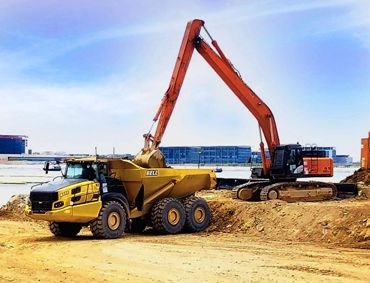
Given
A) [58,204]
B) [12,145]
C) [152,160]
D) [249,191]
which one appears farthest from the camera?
[12,145]

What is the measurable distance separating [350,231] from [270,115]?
33.3 feet

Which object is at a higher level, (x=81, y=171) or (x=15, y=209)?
(x=81, y=171)

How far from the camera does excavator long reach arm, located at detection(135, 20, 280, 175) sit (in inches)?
911

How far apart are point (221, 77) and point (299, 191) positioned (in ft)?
19.8

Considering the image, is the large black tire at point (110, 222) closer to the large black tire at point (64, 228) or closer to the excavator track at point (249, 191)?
the large black tire at point (64, 228)

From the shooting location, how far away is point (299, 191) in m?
25.5

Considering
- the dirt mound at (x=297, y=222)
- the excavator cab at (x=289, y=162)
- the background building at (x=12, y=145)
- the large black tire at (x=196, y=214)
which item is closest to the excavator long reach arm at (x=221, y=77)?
the excavator cab at (x=289, y=162)

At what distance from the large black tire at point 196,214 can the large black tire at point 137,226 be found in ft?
4.98

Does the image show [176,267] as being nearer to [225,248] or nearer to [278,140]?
[225,248]

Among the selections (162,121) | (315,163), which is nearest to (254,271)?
(162,121)

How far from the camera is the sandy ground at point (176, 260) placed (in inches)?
458

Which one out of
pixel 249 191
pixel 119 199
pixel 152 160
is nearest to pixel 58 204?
pixel 119 199

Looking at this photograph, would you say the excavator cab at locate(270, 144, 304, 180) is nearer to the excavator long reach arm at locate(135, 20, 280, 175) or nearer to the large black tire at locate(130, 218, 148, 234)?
the excavator long reach arm at locate(135, 20, 280, 175)

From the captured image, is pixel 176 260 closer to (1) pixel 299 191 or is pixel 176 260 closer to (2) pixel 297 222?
(2) pixel 297 222
